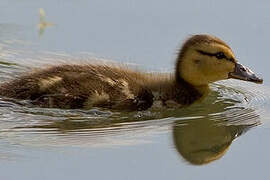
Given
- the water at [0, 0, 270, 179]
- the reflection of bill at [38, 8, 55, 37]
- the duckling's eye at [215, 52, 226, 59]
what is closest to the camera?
the water at [0, 0, 270, 179]

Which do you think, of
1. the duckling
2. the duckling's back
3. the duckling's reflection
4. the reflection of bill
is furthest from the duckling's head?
the reflection of bill

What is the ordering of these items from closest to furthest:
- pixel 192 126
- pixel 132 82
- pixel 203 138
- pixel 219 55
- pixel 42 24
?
pixel 203 138, pixel 192 126, pixel 132 82, pixel 219 55, pixel 42 24

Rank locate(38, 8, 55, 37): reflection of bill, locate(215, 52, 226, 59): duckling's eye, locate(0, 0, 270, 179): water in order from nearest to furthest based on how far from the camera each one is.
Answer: locate(0, 0, 270, 179): water < locate(215, 52, 226, 59): duckling's eye < locate(38, 8, 55, 37): reflection of bill

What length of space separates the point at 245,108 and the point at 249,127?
439 millimetres

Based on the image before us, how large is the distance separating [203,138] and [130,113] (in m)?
0.52

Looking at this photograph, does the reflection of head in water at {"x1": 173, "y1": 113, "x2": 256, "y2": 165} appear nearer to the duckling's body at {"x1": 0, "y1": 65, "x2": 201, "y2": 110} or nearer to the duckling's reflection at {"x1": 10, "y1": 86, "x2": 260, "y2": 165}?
the duckling's reflection at {"x1": 10, "y1": 86, "x2": 260, "y2": 165}

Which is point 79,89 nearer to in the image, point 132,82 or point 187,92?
point 132,82

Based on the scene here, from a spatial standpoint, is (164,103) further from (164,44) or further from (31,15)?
(31,15)

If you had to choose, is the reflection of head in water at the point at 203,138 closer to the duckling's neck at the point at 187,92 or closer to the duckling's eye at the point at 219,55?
the duckling's neck at the point at 187,92

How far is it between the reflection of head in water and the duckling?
0.27 meters

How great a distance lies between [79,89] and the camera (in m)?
4.95

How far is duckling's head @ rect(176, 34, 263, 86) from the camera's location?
521 centimetres

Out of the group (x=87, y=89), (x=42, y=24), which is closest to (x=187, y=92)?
(x=87, y=89)

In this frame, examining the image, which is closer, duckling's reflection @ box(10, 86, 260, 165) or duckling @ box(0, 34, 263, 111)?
duckling's reflection @ box(10, 86, 260, 165)
